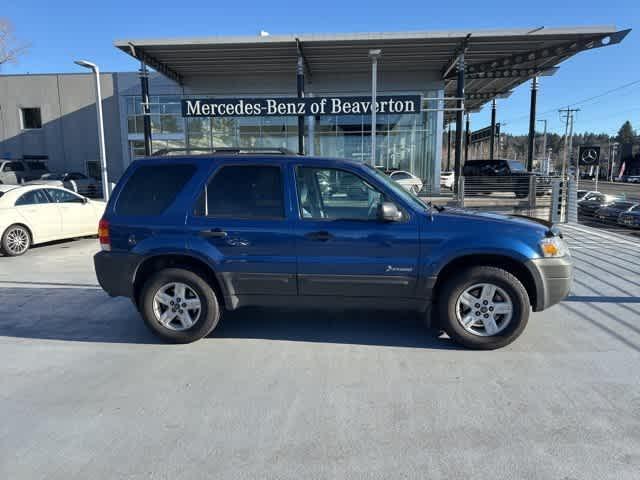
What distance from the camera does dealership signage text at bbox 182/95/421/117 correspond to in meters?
18.2

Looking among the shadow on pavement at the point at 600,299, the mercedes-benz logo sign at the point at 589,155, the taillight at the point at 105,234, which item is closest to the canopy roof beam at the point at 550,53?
the mercedes-benz logo sign at the point at 589,155

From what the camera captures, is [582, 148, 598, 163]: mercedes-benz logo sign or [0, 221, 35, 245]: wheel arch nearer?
[0, 221, 35, 245]: wheel arch

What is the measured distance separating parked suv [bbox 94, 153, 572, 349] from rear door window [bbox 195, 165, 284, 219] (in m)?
0.01

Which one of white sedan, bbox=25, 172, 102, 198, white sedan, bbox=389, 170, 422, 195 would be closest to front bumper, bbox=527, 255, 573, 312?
white sedan, bbox=389, 170, 422, 195

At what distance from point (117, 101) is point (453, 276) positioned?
99.8 feet

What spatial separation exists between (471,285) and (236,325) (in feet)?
8.67

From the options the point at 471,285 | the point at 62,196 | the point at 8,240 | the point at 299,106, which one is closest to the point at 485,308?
the point at 471,285

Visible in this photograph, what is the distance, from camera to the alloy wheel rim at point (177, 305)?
14.5 ft

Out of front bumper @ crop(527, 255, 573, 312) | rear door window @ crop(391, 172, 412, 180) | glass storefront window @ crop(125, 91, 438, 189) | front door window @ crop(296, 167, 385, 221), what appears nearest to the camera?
front bumper @ crop(527, 255, 573, 312)

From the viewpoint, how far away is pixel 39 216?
9.40m

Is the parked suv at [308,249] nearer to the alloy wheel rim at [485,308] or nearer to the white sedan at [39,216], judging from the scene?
the alloy wheel rim at [485,308]

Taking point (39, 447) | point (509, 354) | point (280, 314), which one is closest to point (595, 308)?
point (509, 354)

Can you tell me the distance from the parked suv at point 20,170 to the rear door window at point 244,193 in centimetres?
2481

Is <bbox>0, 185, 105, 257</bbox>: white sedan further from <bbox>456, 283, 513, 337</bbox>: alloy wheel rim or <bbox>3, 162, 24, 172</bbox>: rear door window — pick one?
<bbox>3, 162, 24, 172</bbox>: rear door window
